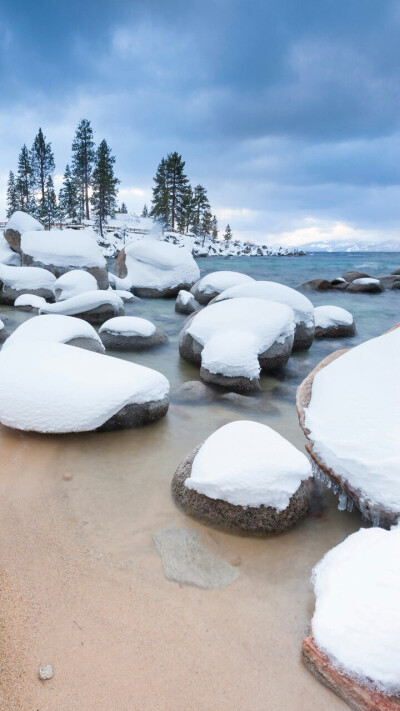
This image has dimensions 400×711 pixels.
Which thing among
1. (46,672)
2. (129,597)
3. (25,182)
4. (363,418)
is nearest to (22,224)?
(363,418)

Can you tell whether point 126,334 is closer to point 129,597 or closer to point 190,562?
point 190,562

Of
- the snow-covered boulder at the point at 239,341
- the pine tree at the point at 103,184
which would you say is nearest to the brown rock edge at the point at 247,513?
the snow-covered boulder at the point at 239,341

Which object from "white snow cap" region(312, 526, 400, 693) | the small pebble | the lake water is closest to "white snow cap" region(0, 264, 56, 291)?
the lake water

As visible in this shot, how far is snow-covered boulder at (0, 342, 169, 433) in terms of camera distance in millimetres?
3557

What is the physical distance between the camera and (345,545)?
2.27 m

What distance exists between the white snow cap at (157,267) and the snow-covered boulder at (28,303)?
11.2ft

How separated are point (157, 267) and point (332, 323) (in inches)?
269

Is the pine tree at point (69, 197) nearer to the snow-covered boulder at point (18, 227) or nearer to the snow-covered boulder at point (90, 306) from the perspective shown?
the snow-covered boulder at point (18, 227)

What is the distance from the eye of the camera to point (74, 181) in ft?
122

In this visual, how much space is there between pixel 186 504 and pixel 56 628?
1086mm

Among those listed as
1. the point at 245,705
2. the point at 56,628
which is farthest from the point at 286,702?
the point at 56,628

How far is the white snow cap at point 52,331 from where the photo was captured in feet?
16.9

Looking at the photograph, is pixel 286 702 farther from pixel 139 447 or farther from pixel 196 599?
pixel 139 447

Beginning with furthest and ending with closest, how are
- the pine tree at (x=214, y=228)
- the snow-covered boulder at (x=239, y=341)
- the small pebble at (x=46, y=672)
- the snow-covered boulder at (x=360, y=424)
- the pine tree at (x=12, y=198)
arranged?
the pine tree at (x=214, y=228) → the pine tree at (x=12, y=198) → the snow-covered boulder at (x=239, y=341) → the snow-covered boulder at (x=360, y=424) → the small pebble at (x=46, y=672)
